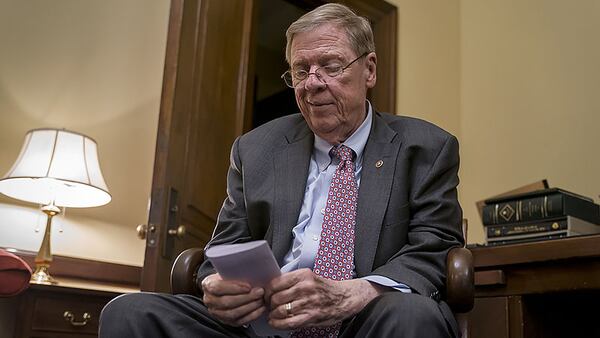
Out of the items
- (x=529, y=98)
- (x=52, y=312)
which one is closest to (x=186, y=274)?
(x=52, y=312)

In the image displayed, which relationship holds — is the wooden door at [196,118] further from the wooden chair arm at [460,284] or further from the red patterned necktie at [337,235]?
the wooden chair arm at [460,284]

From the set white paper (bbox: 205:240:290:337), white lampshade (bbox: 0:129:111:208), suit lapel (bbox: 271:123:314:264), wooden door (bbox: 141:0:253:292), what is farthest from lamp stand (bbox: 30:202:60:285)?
white paper (bbox: 205:240:290:337)

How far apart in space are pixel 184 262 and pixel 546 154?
79.0 inches

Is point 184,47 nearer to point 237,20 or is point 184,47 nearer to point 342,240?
point 237,20

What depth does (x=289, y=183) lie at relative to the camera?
159cm

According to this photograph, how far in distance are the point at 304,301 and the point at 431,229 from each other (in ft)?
1.27

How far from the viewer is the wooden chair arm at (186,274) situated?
58.8 inches

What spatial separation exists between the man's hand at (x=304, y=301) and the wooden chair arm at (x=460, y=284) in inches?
8.3

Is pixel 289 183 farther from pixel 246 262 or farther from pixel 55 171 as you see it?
pixel 55 171

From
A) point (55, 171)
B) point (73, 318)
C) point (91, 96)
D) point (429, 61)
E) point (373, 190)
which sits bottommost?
point (73, 318)

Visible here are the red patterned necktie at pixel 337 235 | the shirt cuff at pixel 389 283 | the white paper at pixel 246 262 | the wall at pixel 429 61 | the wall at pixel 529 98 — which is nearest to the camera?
the white paper at pixel 246 262

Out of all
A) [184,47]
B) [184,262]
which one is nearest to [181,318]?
[184,262]

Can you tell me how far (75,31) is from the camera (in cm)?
287

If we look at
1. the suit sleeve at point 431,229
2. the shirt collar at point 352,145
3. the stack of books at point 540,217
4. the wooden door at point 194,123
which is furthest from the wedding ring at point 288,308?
the stack of books at point 540,217
